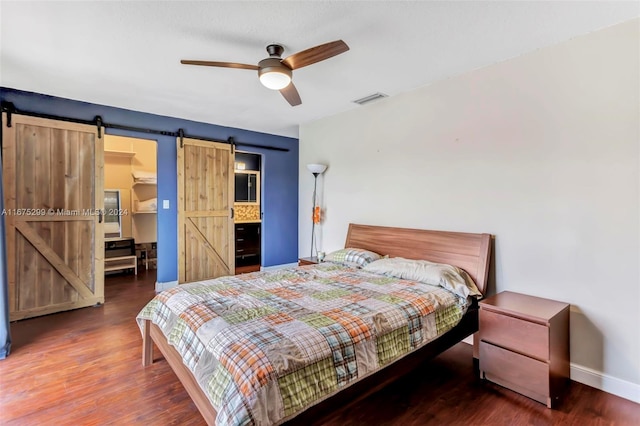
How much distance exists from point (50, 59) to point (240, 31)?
1810mm

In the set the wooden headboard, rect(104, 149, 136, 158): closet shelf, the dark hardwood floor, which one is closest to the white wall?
the wooden headboard

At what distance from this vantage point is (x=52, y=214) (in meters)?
3.65

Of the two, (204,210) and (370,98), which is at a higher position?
(370,98)

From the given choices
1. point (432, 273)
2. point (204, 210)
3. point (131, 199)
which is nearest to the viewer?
point (432, 273)

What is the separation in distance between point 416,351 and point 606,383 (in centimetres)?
140

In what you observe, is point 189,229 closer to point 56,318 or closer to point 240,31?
point 56,318

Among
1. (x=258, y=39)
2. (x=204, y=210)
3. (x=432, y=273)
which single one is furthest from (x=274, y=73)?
(x=204, y=210)

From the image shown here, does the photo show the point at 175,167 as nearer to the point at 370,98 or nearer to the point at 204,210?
the point at 204,210

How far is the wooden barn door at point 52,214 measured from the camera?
3.43 m

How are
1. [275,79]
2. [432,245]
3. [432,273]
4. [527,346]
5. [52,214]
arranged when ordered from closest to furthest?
[527,346] < [275,79] < [432,273] < [432,245] < [52,214]

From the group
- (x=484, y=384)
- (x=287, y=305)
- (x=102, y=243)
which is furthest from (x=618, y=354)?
(x=102, y=243)

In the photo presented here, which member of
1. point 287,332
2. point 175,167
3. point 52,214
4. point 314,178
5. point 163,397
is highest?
point 175,167

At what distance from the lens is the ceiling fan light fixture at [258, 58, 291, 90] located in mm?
2281

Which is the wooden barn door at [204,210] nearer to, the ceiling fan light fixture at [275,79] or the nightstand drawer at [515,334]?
the ceiling fan light fixture at [275,79]
